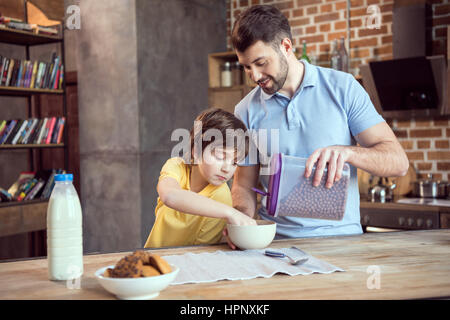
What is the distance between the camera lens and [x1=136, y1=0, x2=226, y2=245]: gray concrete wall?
3.57m

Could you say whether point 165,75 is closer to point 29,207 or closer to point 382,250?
point 29,207

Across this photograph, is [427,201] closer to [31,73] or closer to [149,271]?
[149,271]

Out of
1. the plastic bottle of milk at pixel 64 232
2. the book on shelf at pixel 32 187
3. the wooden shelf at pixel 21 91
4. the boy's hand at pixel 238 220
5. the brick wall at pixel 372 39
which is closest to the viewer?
the plastic bottle of milk at pixel 64 232

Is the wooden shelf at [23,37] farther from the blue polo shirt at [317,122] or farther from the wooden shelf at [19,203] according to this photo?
the blue polo shirt at [317,122]

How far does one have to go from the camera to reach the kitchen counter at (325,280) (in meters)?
0.85

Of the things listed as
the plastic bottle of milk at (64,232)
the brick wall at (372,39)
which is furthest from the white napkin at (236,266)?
the brick wall at (372,39)

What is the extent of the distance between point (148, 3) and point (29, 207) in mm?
1804

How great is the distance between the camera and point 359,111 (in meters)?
1.51

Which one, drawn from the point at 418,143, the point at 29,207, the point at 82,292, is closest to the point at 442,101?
the point at 418,143

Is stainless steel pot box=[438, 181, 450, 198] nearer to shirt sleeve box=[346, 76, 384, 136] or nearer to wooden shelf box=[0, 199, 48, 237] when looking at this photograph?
shirt sleeve box=[346, 76, 384, 136]

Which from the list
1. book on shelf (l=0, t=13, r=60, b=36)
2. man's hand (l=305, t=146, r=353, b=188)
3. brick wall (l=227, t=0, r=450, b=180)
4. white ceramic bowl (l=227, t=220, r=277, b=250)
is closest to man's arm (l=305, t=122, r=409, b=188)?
man's hand (l=305, t=146, r=353, b=188)

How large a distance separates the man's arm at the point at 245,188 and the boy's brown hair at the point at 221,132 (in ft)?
0.32

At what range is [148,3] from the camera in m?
3.61

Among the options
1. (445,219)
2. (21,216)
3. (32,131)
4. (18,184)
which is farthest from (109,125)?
(445,219)
